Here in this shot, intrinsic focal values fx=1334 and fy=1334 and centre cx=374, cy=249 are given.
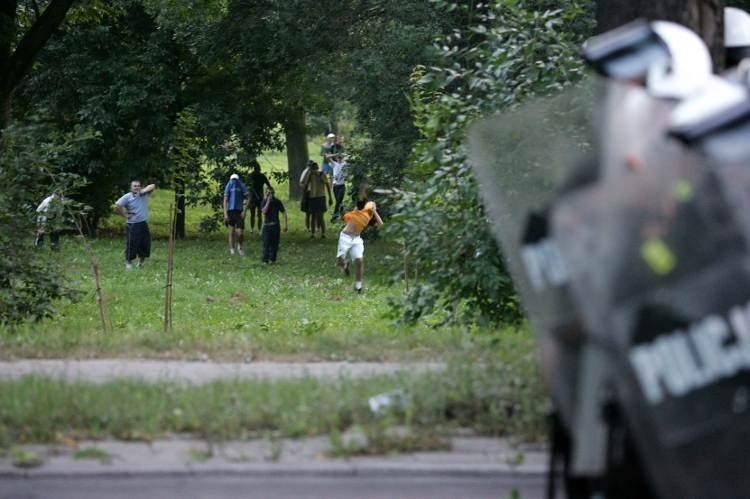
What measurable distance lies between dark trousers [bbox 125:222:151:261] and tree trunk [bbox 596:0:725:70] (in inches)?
702

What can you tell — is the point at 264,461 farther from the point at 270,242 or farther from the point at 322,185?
the point at 322,185

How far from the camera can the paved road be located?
22.6ft

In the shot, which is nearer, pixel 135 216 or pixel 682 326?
pixel 682 326

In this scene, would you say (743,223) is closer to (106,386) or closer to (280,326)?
(106,386)

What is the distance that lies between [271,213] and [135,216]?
343 centimetres

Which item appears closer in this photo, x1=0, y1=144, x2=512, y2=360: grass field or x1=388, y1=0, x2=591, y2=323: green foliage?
x1=0, y1=144, x2=512, y2=360: grass field

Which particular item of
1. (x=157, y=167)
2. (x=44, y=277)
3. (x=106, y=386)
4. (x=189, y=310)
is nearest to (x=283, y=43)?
(x=157, y=167)

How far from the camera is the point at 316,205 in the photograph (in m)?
34.6

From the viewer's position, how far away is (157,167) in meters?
35.2

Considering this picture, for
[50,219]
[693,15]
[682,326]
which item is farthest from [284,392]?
[50,219]

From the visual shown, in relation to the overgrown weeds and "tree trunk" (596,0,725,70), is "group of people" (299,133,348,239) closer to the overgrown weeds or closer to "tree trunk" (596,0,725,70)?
"tree trunk" (596,0,725,70)

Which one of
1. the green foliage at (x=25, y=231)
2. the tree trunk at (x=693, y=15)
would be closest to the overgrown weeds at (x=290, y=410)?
the tree trunk at (x=693, y=15)

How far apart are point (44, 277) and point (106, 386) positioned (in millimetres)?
6697

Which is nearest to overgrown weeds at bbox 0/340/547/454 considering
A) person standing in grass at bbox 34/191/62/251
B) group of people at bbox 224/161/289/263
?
person standing in grass at bbox 34/191/62/251
